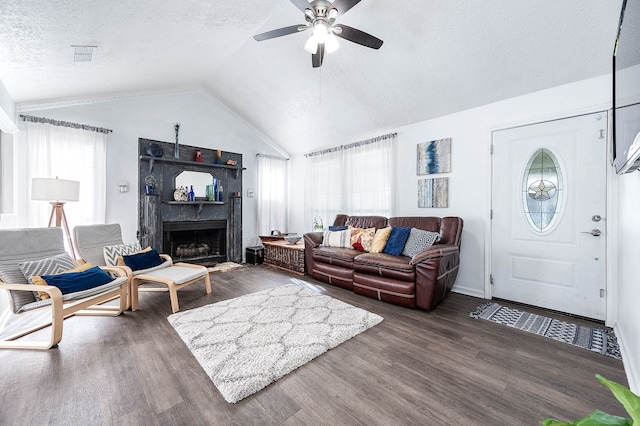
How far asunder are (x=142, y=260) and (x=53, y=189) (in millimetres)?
1243

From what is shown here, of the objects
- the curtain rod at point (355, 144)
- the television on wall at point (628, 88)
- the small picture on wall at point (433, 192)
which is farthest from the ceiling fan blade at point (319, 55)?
the small picture on wall at point (433, 192)

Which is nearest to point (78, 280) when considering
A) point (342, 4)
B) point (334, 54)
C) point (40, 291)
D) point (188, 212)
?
point (40, 291)

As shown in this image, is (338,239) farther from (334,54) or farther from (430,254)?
(334,54)

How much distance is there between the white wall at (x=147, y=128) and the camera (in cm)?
406

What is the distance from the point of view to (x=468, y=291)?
354 cm

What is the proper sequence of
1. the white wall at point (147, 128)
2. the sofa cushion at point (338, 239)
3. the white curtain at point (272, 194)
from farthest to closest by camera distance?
the white curtain at point (272, 194) → the sofa cushion at point (338, 239) → the white wall at point (147, 128)

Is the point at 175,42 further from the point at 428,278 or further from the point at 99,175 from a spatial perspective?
the point at 428,278

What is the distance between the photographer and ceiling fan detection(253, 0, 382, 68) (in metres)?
2.16

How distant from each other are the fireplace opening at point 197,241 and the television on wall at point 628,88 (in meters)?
5.31

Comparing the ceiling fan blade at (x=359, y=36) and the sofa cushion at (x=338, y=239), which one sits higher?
the ceiling fan blade at (x=359, y=36)

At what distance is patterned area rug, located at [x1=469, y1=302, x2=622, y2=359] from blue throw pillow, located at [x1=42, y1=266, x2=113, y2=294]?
3691mm

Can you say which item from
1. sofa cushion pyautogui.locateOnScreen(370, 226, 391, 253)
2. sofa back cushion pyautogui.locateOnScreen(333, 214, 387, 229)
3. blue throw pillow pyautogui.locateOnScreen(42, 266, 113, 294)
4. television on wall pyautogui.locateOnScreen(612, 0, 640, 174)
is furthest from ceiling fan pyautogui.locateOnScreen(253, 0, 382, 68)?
blue throw pillow pyautogui.locateOnScreen(42, 266, 113, 294)

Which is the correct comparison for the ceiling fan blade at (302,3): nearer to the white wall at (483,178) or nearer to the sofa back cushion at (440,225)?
the white wall at (483,178)

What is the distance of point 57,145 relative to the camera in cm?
364
